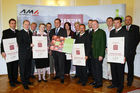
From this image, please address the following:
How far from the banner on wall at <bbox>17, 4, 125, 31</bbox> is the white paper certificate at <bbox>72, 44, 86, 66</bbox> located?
1533 mm

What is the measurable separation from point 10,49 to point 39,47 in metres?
0.66

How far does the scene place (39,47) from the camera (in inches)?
139

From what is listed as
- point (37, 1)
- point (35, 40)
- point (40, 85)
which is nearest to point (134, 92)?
point (40, 85)

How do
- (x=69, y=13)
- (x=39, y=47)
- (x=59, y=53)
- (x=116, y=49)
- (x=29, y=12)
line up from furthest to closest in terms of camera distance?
(x=69, y=13), (x=29, y=12), (x=59, y=53), (x=39, y=47), (x=116, y=49)

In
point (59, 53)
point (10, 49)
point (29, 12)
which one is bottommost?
point (59, 53)

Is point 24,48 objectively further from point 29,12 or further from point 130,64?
point 130,64

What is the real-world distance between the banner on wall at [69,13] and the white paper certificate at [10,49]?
4.13ft

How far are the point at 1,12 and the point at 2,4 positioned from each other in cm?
28

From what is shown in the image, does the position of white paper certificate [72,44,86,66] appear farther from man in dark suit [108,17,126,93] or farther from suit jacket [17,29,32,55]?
suit jacket [17,29,32,55]

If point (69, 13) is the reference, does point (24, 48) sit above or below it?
below

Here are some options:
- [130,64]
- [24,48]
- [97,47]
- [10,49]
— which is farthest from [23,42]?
[130,64]

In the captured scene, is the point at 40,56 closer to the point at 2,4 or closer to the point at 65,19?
the point at 65,19

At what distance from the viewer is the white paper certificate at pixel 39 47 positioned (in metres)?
3.45

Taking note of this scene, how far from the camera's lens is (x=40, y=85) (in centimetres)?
367
